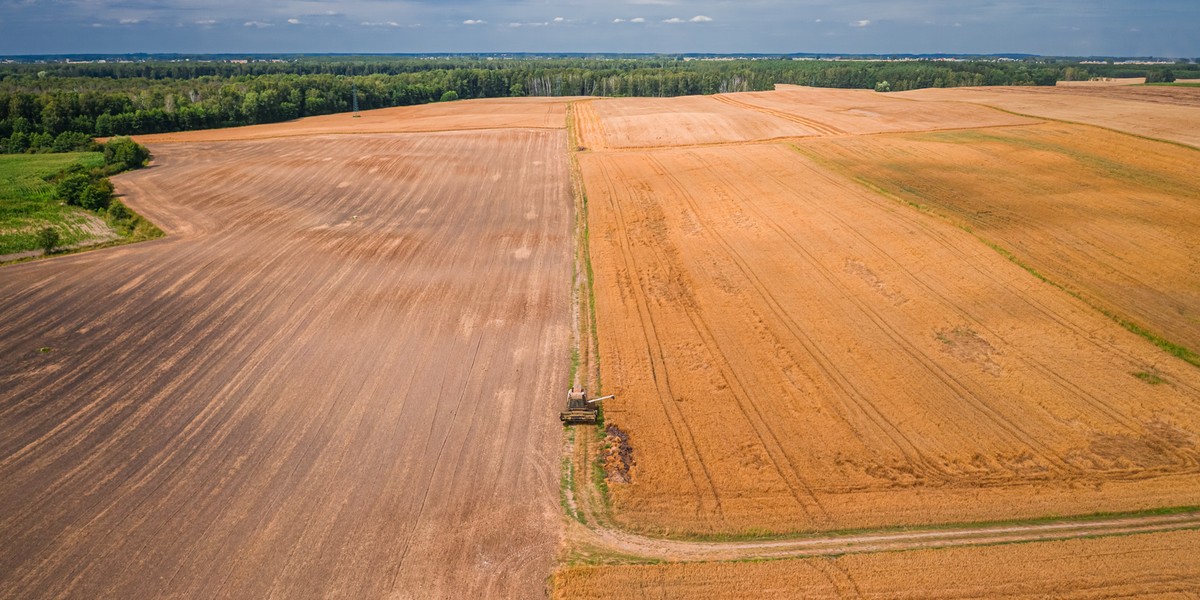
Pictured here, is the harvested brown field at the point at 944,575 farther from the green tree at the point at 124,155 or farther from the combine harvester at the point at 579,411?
the green tree at the point at 124,155

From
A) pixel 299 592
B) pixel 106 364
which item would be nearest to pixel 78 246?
pixel 106 364

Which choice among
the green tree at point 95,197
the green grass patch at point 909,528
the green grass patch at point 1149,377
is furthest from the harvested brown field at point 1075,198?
the green tree at point 95,197

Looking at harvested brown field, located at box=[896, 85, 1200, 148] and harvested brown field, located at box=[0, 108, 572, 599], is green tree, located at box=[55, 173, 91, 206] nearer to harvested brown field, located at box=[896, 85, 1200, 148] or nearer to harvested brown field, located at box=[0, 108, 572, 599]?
harvested brown field, located at box=[0, 108, 572, 599]

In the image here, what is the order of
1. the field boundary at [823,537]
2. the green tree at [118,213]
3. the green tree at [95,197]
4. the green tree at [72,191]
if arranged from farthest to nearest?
the green tree at [72,191] → the green tree at [95,197] → the green tree at [118,213] → the field boundary at [823,537]

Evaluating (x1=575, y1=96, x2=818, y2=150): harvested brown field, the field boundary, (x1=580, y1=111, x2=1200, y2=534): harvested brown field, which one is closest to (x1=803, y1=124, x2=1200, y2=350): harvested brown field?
(x1=580, y1=111, x2=1200, y2=534): harvested brown field

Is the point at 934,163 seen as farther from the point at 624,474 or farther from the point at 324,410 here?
the point at 324,410
